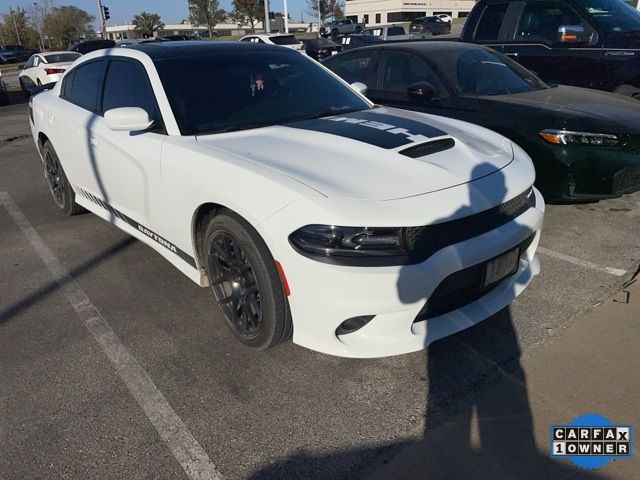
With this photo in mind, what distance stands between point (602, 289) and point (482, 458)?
1880 millimetres

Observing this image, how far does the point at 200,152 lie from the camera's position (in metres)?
2.85

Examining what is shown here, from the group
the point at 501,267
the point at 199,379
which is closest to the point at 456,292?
the point at 501,267

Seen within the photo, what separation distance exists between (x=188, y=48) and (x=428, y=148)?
6.36 feet

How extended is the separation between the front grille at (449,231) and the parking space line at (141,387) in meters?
1.24

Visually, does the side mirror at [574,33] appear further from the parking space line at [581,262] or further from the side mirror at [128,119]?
the side mirror at [128,119]

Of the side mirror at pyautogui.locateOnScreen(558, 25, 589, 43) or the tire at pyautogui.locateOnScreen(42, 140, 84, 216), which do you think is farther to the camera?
the side mirror at pyautogui.locateOnScreen(558, 25, 589, 43)

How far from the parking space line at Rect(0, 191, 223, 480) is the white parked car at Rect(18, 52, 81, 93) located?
14.7m

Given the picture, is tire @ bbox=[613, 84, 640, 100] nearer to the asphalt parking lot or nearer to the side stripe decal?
the asphalt parking lot

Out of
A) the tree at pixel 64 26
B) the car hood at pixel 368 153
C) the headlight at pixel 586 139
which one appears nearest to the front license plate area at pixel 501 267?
the car hood at pixel 368 153

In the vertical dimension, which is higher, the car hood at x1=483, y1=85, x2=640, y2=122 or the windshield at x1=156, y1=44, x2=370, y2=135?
the windshield at x1=156, y1=44, x2=370, y2=135

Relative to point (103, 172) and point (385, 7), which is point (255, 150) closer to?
point (103, 172)

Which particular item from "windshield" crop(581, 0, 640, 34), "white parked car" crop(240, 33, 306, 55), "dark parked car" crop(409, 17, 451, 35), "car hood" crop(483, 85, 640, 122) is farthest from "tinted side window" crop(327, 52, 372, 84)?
"dark parked car" crop(409, 17, 451, 35)

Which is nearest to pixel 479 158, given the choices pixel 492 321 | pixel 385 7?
pixel 492 321

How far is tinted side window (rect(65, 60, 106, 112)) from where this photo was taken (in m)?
4.11
